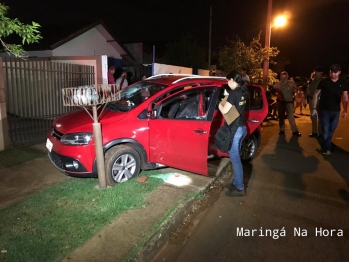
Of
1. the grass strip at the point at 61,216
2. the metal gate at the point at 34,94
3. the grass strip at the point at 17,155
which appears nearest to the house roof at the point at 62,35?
the metal gate at the point at 34,94

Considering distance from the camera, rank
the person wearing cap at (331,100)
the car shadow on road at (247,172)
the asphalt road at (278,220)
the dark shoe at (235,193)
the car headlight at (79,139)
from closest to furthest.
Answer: the asphalt road at (278,220) < the car headlight at (79,139) < the dark shoe at (235,193) < the car shadow on road at (247,172) < the person wearing cap at (331,100)

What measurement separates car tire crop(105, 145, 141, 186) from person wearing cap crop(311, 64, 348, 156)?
14.7ft

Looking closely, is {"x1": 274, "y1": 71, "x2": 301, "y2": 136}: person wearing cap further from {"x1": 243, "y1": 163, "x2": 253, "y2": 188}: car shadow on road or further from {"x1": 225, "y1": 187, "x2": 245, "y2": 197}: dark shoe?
{"x1": 225, "y1": 187, "x2": 245, "y2": 197}: dark shoe

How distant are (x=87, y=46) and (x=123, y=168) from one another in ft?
40.0

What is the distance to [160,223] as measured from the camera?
3.66m

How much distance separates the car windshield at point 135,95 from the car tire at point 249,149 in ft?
7.35

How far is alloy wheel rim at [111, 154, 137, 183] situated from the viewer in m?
4.81

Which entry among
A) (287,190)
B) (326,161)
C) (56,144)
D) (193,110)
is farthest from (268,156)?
(56,144)

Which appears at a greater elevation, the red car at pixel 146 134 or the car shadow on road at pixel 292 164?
the red car at pixel 146 134

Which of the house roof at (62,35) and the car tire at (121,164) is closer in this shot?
the car tire at (121,164)

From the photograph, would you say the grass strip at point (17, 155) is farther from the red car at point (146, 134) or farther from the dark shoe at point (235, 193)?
the dark shoe at point (235, 193)

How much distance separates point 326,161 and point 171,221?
14.3 feet

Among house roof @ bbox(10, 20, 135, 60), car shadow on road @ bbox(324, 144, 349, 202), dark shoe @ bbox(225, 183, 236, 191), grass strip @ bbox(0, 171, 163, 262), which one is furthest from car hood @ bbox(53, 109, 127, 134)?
house roof @ bbox(10, 20, 135, 60)

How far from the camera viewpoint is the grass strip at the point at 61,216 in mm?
3104
